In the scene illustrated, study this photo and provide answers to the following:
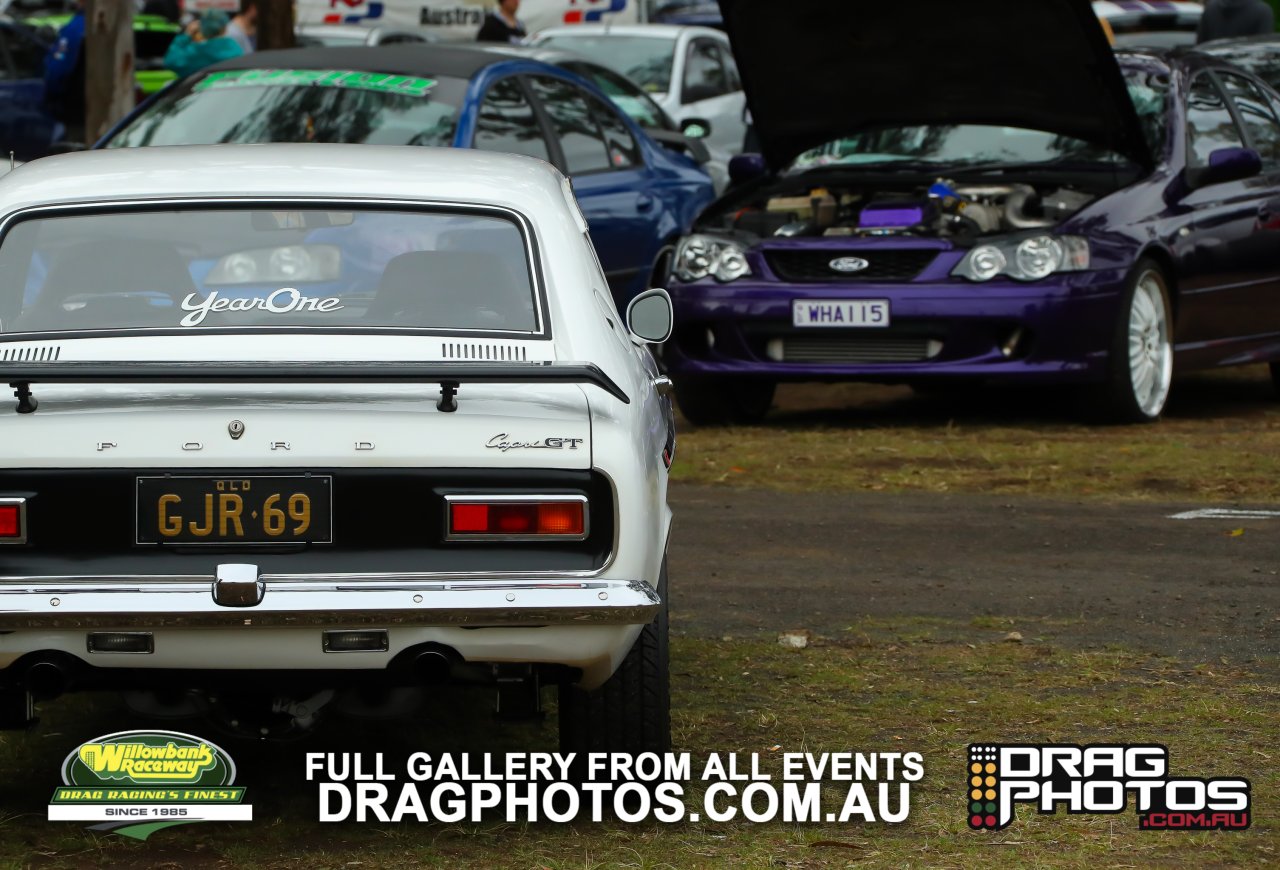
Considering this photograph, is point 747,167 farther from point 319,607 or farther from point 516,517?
point 319,607

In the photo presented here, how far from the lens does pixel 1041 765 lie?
4812 mm

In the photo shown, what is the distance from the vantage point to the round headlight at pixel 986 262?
10016mm

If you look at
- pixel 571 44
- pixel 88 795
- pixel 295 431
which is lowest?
pixel 571 44

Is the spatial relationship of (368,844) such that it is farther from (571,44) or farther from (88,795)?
(571,44)

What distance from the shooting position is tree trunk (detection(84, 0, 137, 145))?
1395 centimetres

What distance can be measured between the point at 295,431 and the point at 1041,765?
177 centimetres

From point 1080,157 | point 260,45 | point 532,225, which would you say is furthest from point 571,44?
point 532,225

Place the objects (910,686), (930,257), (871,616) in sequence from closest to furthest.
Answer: (910,686) < (871,616) < (930,257)

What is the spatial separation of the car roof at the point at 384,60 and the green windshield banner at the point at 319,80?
0.07m

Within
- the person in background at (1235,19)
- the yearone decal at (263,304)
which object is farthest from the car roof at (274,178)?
the person in background at (1235,19)

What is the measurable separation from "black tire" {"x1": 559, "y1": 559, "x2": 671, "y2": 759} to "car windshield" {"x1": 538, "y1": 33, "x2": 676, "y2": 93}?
1364 centimetres

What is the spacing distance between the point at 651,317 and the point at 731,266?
17.2 feet

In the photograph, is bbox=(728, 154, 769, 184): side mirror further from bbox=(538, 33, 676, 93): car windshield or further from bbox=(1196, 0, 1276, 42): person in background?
bbox=(538, 33, 676, 93): car windshield

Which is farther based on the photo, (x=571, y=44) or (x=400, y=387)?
(x=571, y=44)
